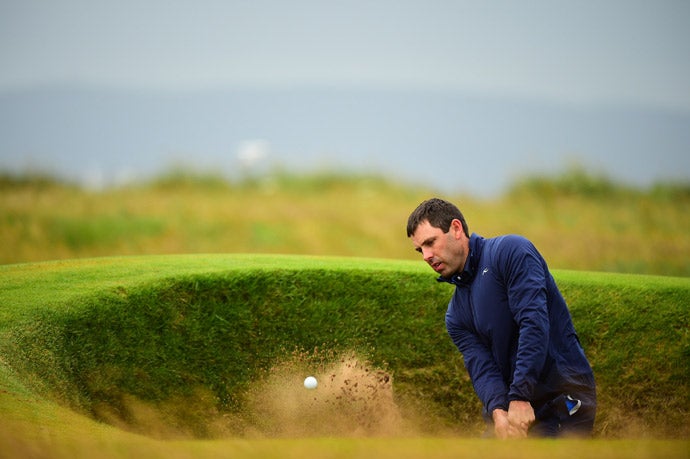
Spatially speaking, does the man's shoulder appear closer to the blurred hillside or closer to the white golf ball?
the white golf ball

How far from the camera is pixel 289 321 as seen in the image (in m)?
6.45

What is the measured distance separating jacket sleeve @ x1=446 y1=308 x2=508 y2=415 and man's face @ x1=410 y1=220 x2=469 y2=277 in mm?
463

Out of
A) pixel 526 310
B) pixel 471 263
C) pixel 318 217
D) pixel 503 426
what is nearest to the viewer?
pixel 526 310

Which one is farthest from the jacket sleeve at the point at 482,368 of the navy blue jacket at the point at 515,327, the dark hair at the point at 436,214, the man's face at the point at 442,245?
the dark hair at the point at 436,214

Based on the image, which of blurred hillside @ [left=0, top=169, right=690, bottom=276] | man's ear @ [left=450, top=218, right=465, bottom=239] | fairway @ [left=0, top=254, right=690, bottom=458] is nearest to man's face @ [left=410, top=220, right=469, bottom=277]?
man's ear @ [left=450, top=218, right=465, bottom=239]

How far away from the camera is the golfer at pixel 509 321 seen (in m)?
4.67

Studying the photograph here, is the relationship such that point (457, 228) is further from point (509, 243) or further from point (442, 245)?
point (509, 243)

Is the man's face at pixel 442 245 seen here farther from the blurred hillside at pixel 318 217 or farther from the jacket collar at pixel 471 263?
the blurred hillside at pixel 318 217

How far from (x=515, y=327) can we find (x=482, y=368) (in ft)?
1.09

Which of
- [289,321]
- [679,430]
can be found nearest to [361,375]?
[289,321]

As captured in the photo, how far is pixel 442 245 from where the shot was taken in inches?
190

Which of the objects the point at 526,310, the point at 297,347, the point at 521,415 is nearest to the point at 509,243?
the point at 526,310

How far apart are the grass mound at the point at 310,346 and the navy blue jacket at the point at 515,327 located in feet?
4.52

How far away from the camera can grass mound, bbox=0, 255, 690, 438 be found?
19.6 ft
